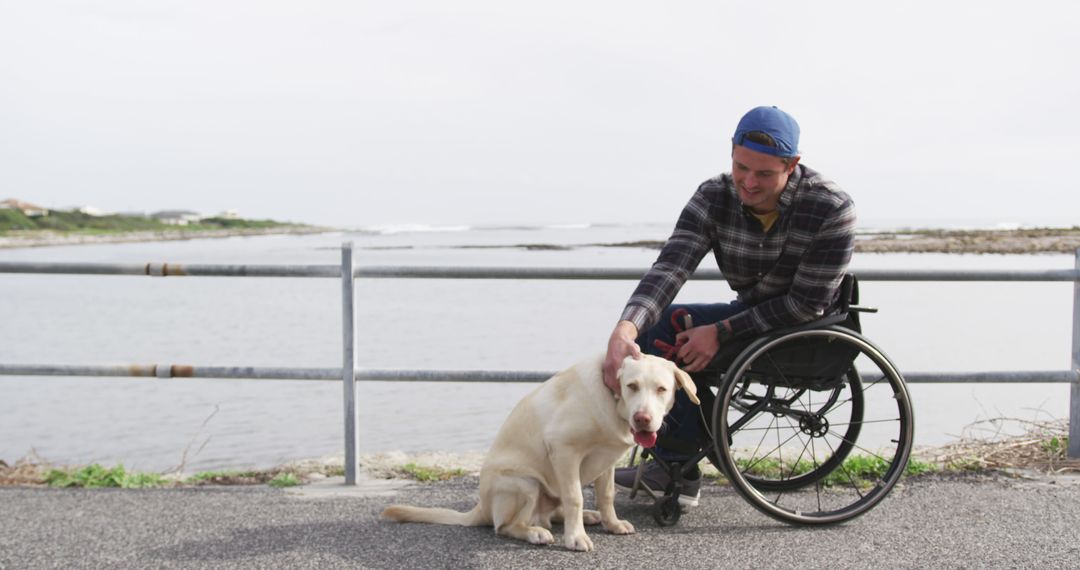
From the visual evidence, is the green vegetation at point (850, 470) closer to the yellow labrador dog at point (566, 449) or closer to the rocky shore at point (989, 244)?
the yellow labrador dog at point (566, 449)

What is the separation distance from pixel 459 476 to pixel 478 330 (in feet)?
33.6

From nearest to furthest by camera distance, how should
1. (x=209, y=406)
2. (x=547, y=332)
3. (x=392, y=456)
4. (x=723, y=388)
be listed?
(x=723, y=388)
(x=392, y=456)
(x=209, y=406)
(x=547, y=332)

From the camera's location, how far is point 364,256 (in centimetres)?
4300

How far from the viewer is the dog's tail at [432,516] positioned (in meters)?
3.57

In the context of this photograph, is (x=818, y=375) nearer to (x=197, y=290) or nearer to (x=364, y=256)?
(x=197, y=290)

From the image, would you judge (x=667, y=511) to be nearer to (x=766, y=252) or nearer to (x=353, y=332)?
(x=766, y=252)

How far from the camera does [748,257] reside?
360 cm

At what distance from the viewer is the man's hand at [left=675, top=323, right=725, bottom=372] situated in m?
3.44

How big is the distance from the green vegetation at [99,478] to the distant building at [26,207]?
4512 inches

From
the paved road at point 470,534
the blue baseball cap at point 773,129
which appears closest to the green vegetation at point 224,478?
the paved road at point 470,534

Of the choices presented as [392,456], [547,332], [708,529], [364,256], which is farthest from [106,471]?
[364,256]

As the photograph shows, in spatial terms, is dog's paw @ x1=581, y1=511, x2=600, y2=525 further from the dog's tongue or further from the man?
the dog's tongue

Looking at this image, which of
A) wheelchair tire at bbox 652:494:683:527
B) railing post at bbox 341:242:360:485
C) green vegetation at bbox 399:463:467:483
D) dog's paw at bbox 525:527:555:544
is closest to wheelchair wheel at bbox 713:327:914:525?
wheelchair tire at bbox 652:494:683:527

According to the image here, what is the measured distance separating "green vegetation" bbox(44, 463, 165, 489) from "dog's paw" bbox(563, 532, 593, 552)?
2.32 meters
